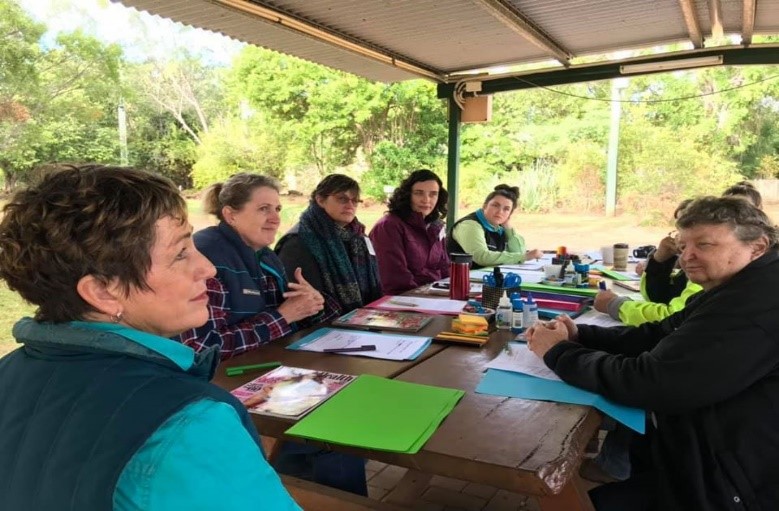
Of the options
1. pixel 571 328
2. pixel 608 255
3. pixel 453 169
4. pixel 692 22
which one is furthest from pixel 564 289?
pixel 453 169

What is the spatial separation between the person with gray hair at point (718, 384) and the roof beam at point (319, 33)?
2.43 metres

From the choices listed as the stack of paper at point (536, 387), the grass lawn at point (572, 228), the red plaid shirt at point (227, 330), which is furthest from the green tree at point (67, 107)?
the stack of paper at point (536, 387)

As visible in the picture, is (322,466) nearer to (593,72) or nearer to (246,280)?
(246,280)

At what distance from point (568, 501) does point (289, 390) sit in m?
0.76

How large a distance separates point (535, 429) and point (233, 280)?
1.25 m

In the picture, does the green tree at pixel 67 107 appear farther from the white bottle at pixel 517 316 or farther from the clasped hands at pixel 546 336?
the clasped hands at pixel 546 336

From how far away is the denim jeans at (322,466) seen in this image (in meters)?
1.99

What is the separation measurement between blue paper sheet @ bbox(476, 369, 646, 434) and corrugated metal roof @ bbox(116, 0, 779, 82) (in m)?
2.28

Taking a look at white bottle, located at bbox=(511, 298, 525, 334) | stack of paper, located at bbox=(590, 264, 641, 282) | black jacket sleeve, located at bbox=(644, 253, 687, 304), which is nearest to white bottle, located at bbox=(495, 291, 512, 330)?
white bottle, located at bbox=(511, 298, 525, 334)

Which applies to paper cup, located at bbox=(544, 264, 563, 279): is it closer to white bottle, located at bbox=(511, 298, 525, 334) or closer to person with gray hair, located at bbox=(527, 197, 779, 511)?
white bottle, located at bbox=(511, 298, 525, 334)

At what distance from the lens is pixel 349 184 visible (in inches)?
116

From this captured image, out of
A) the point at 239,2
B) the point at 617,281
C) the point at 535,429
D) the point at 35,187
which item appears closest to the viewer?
the point at 35,187

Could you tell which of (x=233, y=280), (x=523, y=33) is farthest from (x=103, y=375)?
(x=523, y=33)

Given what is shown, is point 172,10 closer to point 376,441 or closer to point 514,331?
point 514,331
